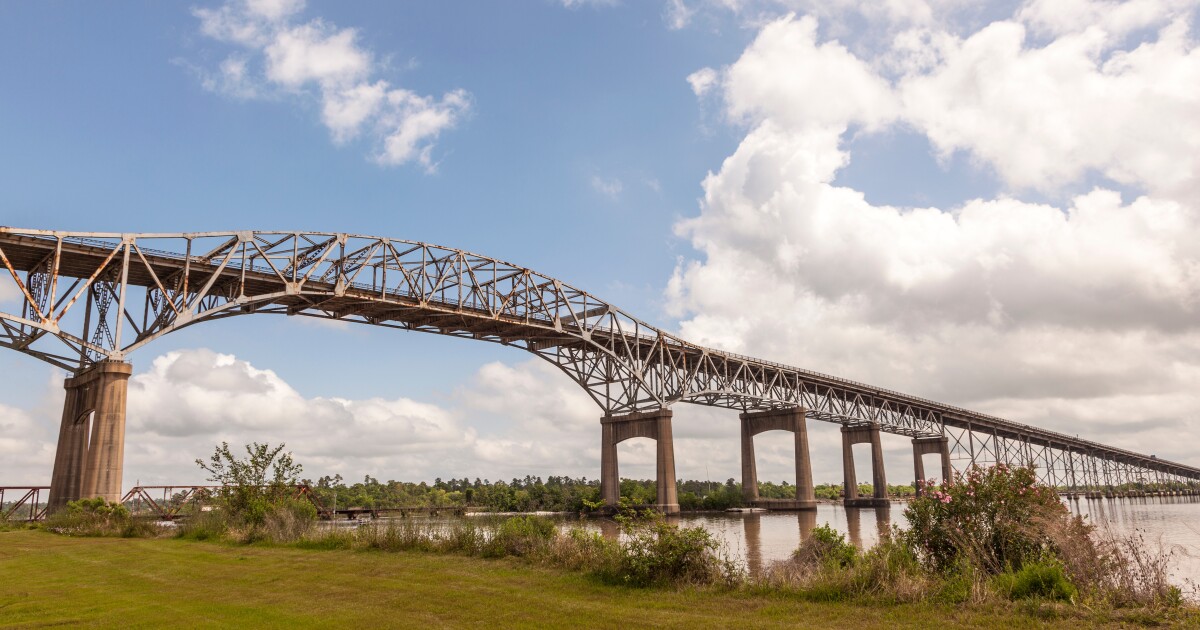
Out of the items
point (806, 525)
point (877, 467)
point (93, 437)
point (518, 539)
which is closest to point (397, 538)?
point (518, 539)

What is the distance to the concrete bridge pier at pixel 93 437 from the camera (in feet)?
127

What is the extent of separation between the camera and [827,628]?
37.3 feet

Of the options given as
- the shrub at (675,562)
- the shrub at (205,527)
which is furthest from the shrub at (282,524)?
the shrub at (675,562)

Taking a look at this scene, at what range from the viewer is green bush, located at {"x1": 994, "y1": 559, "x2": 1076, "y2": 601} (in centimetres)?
1209

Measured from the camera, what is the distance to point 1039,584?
12359 millimetres

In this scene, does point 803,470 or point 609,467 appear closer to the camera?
point 609,467

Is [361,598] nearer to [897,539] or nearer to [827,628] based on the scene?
[827,628]

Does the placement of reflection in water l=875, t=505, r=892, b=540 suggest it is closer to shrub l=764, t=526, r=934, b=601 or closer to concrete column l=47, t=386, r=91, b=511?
shrub l=764, t=526, r=934, b=601

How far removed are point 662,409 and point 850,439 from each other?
48.9m

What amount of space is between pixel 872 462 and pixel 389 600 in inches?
4236

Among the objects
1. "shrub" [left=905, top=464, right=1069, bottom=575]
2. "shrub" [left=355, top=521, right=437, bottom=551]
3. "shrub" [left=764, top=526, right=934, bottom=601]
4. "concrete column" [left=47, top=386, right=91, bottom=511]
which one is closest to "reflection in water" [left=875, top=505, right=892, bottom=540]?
"shrub" [left=905, top=464, right=1069, bottom=575]

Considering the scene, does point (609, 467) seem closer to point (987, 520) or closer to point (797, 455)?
point (797, 455)

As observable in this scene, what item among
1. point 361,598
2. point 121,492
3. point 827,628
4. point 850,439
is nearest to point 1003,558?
point 827,628

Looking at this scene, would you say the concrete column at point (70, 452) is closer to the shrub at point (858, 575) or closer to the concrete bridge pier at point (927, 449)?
the shrub at point (858, 575)
